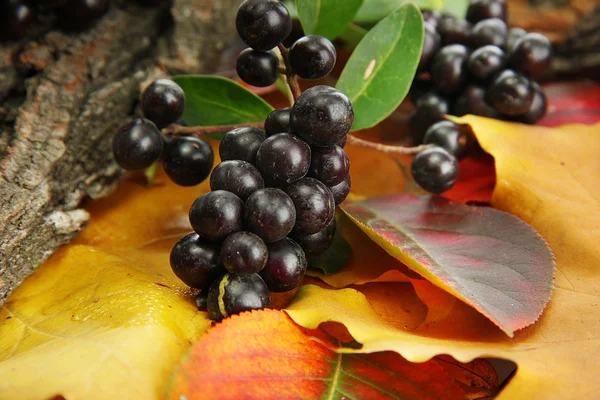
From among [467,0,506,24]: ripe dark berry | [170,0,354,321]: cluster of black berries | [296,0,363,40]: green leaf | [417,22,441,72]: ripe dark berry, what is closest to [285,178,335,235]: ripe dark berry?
[170,0,354,321]: cluster of black berries

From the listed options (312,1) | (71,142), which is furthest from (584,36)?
(71,142)

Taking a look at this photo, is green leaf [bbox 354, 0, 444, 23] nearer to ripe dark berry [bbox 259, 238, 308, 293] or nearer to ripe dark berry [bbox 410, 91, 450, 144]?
ripe dark berry [bbox 410, 91, 450, 144]

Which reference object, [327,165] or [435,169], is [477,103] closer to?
[435,169]

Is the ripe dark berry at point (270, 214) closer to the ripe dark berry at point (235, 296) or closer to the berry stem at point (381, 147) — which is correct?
the ripe dark berry at point (235, 296)

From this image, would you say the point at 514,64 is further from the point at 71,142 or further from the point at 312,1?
the point at 71,142

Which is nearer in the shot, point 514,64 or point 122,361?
point 122,361

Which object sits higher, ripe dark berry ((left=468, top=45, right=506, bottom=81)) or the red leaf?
ripe dark berry ((left=468, top=45, right=506, bottom=81))

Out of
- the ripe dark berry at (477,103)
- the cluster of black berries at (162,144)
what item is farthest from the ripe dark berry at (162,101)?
the ripe dark berry at (477,103)
